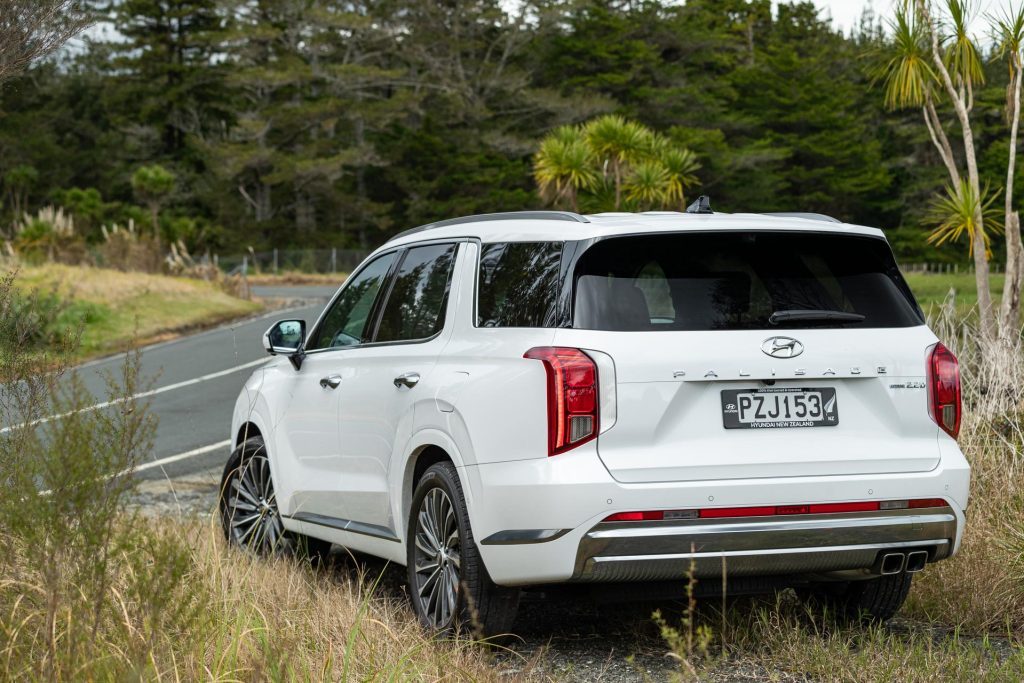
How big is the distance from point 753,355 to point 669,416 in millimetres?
412

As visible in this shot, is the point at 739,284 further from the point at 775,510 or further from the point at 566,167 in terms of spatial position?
the point at 566,167

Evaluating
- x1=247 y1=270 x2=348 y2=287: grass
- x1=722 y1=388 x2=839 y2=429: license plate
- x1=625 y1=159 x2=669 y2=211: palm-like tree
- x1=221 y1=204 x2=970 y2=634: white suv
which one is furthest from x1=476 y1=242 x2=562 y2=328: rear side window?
x1=247 y1=270 x2=348 y2=287: grass

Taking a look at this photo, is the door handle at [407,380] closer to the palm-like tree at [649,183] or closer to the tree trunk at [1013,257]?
the tree trunk at [1013,257]

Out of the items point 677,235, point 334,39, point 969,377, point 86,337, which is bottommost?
point 86,337

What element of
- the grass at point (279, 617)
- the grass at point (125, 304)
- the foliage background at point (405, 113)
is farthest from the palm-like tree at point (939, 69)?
the foliage background at point (405, 113)

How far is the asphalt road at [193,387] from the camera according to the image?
11.8 m

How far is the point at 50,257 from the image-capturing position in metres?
29.3

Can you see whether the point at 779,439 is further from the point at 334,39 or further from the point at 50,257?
the point at 334,39

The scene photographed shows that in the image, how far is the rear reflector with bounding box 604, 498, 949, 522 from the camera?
4.64 meters

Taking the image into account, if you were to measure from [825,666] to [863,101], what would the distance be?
74747 millimetres

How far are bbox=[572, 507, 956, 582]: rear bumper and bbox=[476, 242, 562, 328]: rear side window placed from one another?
2.90 feet

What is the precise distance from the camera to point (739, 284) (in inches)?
199

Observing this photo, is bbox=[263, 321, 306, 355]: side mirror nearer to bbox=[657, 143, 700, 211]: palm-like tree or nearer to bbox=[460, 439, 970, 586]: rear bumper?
bbox=[460, 439, 970, 586]: rear bumper

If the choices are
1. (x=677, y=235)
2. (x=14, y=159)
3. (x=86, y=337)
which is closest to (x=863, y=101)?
(x=14, y=159)
